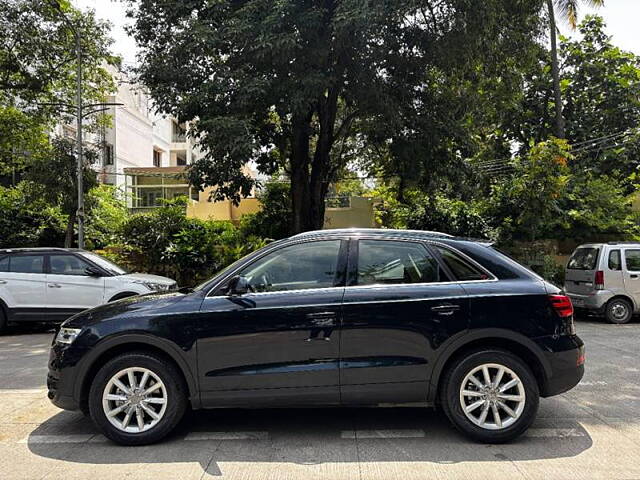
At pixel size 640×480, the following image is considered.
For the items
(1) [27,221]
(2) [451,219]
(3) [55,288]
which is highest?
(1) [27,221]

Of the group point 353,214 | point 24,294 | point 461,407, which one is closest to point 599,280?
point 461,407

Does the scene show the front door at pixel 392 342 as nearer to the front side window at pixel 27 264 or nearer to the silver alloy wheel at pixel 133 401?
the silver alloy wheel at pixel 133 401

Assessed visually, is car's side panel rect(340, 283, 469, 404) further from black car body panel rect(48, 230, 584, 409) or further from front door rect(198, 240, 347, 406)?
front door rect(198, 240, 347, 406)

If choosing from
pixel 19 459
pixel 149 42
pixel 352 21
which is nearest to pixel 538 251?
pixel 352 21

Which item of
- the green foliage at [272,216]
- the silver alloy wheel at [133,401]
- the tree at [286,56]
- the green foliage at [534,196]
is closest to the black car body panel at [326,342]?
the silver alloy wheel at [133,401]

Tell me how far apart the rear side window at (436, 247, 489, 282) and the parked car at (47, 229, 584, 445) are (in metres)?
0.17

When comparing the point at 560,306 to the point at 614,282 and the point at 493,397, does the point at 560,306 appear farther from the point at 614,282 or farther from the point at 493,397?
the point at 614,282

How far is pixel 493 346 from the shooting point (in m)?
4.48

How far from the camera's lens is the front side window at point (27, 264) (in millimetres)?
10359

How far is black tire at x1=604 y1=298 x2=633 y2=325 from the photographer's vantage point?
11.6 metres

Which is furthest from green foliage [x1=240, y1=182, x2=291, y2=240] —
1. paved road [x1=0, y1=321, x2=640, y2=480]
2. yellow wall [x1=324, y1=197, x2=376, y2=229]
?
paved road [x1=0, y1=321, x2=640, y2=480]

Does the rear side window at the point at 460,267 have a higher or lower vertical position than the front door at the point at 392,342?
higher

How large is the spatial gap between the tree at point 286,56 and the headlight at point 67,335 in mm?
7730

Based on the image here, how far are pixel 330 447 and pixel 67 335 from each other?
2.40 m
